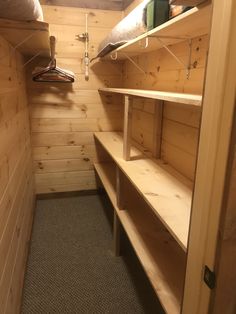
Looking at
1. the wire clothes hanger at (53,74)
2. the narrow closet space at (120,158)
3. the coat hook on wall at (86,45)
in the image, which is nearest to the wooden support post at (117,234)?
the narrow closet space at (120,158)

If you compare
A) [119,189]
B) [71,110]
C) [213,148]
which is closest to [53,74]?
[71,110]

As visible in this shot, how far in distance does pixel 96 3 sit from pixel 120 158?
6.02ft

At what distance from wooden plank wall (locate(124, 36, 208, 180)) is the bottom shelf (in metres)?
0.44

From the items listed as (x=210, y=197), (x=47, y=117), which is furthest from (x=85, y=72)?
(x=210, y=197)

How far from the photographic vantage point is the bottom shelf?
3.90 feet

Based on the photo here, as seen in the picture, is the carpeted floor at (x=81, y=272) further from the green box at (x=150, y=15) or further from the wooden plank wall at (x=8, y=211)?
the green box at (x=150, y=15)

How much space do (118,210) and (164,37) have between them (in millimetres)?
1238

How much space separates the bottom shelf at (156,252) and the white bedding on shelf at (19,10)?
4.47 feet

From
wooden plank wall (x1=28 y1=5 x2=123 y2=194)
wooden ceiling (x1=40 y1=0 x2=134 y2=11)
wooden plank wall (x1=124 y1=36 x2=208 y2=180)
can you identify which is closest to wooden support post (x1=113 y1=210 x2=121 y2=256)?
wooden plank wall (x1=124 y1=36 x2=208 y2=180)

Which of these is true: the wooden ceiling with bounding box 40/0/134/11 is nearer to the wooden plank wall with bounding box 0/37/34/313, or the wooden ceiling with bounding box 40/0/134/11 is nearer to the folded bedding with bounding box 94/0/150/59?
the folded bedding with bounding box 94/0/150/59

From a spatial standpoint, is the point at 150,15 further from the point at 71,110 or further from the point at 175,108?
the point at 71,110

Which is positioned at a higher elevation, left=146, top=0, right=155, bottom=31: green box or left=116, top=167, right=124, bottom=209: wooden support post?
left=146, top=0, right=155, bottom=31: green box

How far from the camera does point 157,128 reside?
1.93 meters

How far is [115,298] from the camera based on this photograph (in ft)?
5.47
